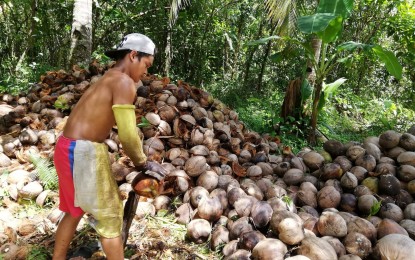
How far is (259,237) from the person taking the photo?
247 cm

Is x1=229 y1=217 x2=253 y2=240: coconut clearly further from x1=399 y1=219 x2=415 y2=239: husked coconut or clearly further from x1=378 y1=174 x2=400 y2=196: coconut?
x1=378 y1=174 x2=400 y2=196: coconut

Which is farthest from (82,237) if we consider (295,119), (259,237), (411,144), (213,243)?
(295,119)

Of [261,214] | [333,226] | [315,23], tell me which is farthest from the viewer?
[315,23]

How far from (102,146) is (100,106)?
0.80 ft

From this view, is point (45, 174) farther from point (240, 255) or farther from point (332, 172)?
point (332, 172)

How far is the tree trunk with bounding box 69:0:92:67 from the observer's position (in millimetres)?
5012

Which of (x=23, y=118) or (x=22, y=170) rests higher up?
(x=23, y=118)

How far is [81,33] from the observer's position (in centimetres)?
503

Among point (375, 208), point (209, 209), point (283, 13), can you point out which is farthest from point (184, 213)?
point (283, 13)

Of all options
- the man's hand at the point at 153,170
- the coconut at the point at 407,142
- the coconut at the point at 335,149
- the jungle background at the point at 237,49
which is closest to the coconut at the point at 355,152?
the coconut at the point at 335,149

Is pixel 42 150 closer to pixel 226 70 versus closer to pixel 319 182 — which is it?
pixel 319 182

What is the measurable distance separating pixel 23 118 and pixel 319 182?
11.2 ft

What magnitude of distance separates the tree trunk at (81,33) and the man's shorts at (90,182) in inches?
137

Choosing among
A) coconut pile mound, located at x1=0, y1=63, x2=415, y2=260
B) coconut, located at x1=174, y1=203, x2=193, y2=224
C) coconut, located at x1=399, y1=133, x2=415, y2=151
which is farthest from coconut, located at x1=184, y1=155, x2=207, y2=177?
coconut, located at x1=399, y1=133, x2=415, y2=151
